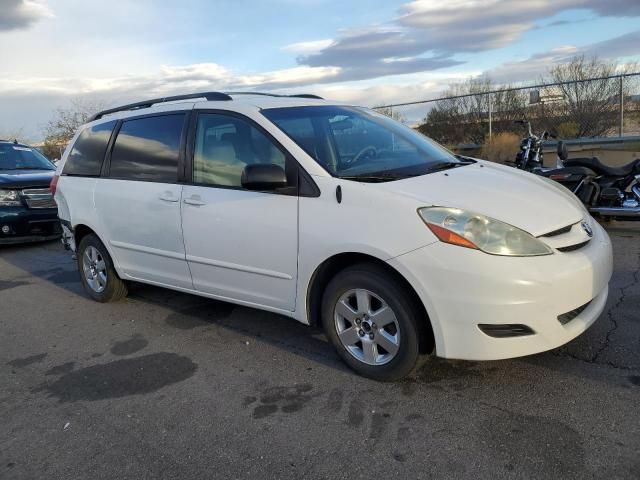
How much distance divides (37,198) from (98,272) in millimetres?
4060

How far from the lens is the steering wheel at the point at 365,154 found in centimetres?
402

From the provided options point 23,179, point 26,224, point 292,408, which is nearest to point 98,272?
point 292,408

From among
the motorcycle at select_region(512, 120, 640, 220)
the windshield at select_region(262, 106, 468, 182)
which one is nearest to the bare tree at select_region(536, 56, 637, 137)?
the motorcycle at select_region(512, 120, 640, 220)

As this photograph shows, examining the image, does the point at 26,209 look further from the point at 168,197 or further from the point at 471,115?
the point at 471,115

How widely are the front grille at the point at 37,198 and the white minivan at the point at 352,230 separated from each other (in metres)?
4.35

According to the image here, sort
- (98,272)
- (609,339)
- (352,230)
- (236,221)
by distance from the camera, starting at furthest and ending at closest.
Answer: (98,272)
(236,221)
(609,339)
(352,230)

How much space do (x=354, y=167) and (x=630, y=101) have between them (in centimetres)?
965

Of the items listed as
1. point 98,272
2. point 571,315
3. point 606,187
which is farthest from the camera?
point 606,187

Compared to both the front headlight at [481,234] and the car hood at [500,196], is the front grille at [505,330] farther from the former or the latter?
the car hood at [500,196]

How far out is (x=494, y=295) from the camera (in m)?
3.06

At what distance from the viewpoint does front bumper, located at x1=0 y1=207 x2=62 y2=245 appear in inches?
343

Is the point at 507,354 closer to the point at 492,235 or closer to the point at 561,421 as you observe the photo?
the point at 561,421

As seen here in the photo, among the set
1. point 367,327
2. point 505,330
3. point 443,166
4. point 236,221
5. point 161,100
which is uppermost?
point 161,100

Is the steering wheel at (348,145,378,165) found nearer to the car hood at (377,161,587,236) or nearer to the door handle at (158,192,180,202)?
the car hood at (377,161,587,236)
